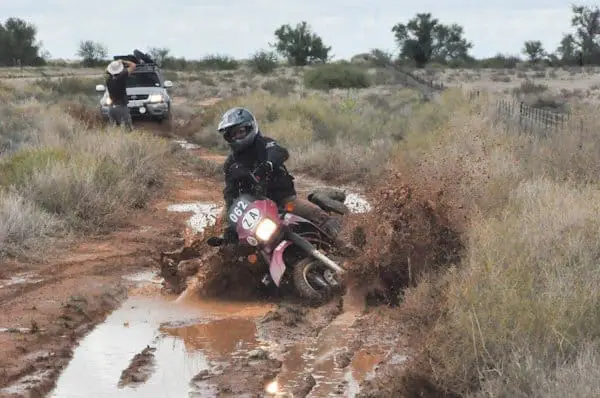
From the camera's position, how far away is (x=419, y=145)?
16719mm

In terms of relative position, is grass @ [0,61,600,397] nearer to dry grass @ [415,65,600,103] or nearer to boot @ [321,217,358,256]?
boot @ [321,217,358,256]

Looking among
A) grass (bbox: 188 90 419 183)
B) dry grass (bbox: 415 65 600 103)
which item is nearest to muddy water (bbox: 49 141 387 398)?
grass (bbox: 188 90 419 183)

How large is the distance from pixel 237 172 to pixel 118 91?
1254 cm

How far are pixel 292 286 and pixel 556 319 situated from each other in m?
3.52

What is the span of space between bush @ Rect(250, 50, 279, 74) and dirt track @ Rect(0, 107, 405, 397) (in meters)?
67.5

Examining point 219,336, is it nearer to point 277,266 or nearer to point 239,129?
point 277,266

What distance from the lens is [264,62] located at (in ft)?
256

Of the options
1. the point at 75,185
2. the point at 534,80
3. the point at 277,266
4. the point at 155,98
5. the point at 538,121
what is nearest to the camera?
the point at 277,266

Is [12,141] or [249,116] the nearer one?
[249,116]

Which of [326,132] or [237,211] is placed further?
[326,132]

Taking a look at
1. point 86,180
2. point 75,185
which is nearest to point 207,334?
point 75,185

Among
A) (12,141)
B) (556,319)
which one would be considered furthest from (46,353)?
(12,141)

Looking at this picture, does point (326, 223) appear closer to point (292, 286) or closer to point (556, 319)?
point (292, 286)

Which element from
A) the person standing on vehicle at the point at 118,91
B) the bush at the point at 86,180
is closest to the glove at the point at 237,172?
the bush at the point at 86,180
